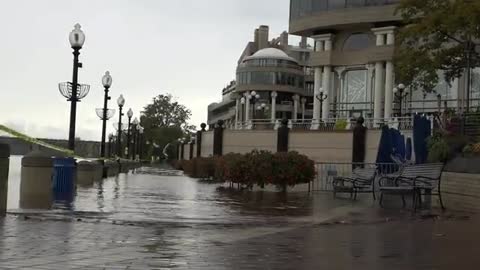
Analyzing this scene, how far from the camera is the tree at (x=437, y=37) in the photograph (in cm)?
2388

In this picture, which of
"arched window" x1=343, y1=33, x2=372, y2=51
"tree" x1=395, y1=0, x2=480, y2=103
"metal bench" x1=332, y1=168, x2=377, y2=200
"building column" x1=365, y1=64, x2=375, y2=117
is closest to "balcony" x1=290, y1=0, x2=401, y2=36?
"arched window" x1=343, y1=33, x2=372, y2=51

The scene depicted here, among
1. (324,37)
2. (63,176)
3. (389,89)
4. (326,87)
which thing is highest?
(324,37)

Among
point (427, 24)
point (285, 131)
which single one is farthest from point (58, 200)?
point (285, 131)

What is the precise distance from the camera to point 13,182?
78.5 ft

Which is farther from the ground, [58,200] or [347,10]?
[347,10]

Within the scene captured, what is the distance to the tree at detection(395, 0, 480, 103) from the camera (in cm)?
2388

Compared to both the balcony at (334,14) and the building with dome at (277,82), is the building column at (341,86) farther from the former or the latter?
the building with dome at (277,82)

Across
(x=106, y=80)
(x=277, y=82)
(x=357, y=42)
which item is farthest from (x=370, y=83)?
(x=277, y=82)

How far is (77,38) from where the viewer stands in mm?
21750

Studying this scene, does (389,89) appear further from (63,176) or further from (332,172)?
(63,176)

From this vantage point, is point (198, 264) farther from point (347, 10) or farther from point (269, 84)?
point (269, 84)

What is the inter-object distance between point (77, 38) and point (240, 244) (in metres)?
13.5

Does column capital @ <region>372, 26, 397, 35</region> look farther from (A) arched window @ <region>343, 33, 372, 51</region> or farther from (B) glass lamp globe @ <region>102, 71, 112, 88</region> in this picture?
(B) glass lamp globe @ <region>102, 71, 112, 88</region>

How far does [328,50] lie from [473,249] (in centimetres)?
6659
